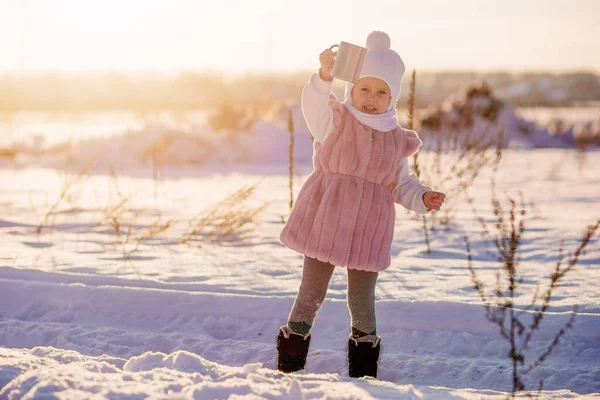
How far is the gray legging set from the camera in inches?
107

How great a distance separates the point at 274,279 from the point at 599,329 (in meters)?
1.69

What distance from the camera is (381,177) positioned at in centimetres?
266

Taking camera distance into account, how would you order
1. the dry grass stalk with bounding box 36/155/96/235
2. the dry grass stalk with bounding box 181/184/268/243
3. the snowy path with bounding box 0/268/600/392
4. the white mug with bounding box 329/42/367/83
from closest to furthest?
the white mug with bounding box 329/42/367/83, the snowy path with bounding box 0/268/600/392, the dry grass stalk with bounding box 181/184/268/243, the dry grass stalk with bounding box 36/155/96/235

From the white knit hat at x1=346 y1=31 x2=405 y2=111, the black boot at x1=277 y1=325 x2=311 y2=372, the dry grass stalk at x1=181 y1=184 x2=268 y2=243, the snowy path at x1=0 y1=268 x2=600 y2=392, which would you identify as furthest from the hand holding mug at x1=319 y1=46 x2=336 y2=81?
the dry grass stalk at x1=181 y1=184 x2=268 y2=243

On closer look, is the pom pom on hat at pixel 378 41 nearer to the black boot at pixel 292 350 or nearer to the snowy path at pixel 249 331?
the black boot at pixel 292 350

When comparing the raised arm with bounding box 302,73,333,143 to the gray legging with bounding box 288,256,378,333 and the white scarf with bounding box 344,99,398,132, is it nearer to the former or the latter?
the white scarf with bounding box 344,99,398,132

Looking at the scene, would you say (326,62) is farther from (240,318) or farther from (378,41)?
(240,318)

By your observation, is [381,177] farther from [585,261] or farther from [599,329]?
[585,261]

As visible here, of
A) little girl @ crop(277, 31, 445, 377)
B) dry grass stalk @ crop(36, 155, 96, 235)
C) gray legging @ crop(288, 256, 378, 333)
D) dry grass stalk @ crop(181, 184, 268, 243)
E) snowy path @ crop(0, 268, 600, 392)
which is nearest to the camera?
little girl @ crop(277, 31, 445, 377)

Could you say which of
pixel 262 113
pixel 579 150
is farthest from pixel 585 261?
pixel 262 113

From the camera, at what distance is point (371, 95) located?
265cm

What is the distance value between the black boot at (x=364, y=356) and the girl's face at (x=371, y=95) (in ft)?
2.90

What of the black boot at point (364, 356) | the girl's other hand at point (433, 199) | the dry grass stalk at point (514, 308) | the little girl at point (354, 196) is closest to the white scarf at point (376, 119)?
the little girl at point (354, 196)

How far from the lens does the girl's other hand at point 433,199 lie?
2.64 meters
